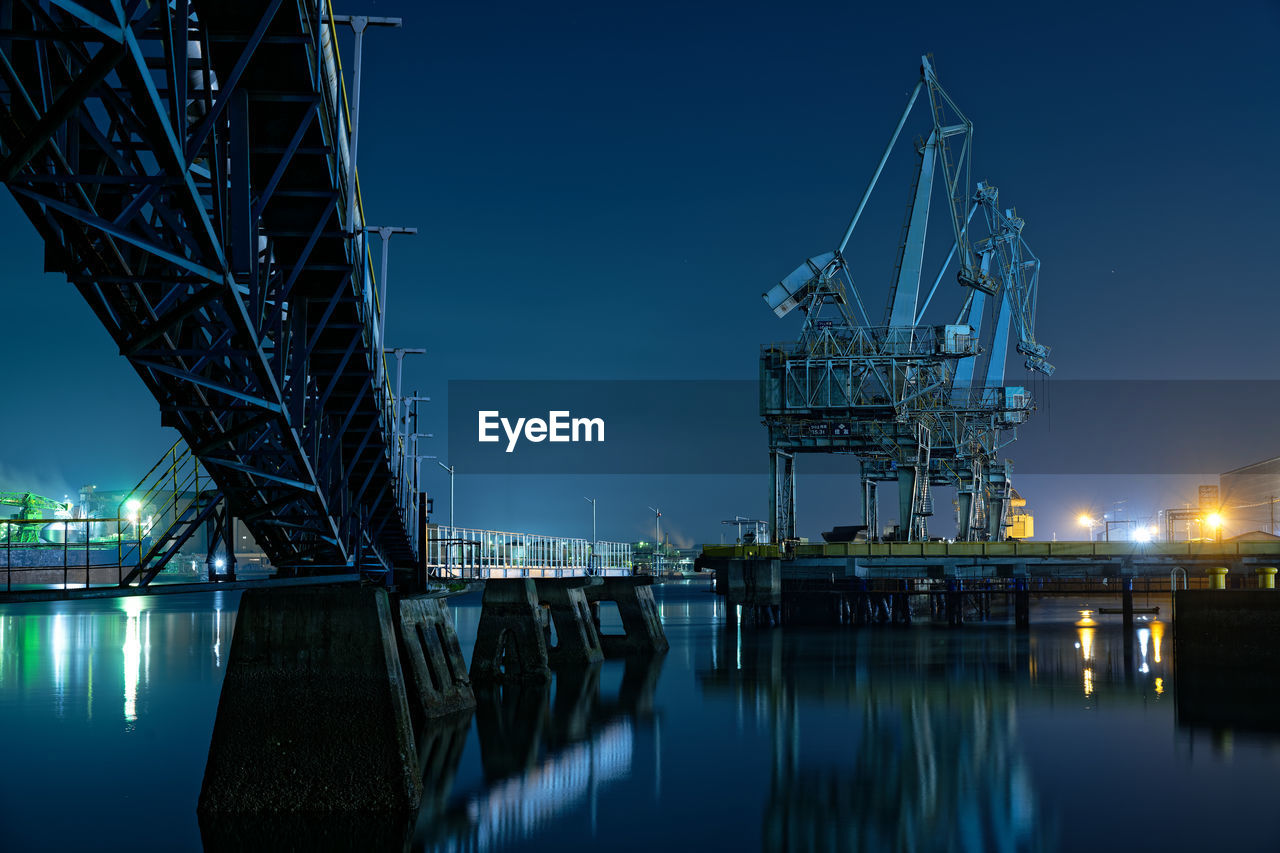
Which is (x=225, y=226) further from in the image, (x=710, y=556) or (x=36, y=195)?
(x=710, y=556)

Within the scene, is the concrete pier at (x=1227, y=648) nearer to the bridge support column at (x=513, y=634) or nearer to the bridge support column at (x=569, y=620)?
the bridge support column at (x=513, y=634)

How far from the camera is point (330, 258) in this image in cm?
1827

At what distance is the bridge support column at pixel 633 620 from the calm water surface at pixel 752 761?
13.2 ft

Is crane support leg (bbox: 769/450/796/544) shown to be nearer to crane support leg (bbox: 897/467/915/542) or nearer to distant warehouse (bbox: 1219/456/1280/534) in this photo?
crane support leg (bbox: 897/467/915/542)

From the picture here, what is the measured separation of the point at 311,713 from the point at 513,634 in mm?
26871

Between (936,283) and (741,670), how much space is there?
71513 millimetres

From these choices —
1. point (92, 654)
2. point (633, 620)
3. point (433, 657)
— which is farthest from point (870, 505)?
point (433, 657)

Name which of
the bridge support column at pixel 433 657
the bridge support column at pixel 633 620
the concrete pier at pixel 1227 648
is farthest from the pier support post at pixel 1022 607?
the bridge support column at pixel 433 657

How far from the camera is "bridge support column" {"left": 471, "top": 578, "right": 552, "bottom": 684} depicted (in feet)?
148

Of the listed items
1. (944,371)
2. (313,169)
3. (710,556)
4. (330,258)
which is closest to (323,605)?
(330,258)

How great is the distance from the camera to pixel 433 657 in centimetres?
3484

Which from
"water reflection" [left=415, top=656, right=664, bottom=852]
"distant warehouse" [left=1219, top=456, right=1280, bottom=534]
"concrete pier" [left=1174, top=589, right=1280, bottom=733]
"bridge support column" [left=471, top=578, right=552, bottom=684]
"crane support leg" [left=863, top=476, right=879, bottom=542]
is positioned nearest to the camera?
"water reflection" [left=415, top=656, right=664, bottom=852]

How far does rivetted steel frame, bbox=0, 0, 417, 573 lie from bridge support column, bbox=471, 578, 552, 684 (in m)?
22.6

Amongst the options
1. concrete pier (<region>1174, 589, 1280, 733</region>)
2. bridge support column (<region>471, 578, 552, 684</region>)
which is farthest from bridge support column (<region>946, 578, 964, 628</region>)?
bridge support column (<region>471, 578, 552, 684</region>)
